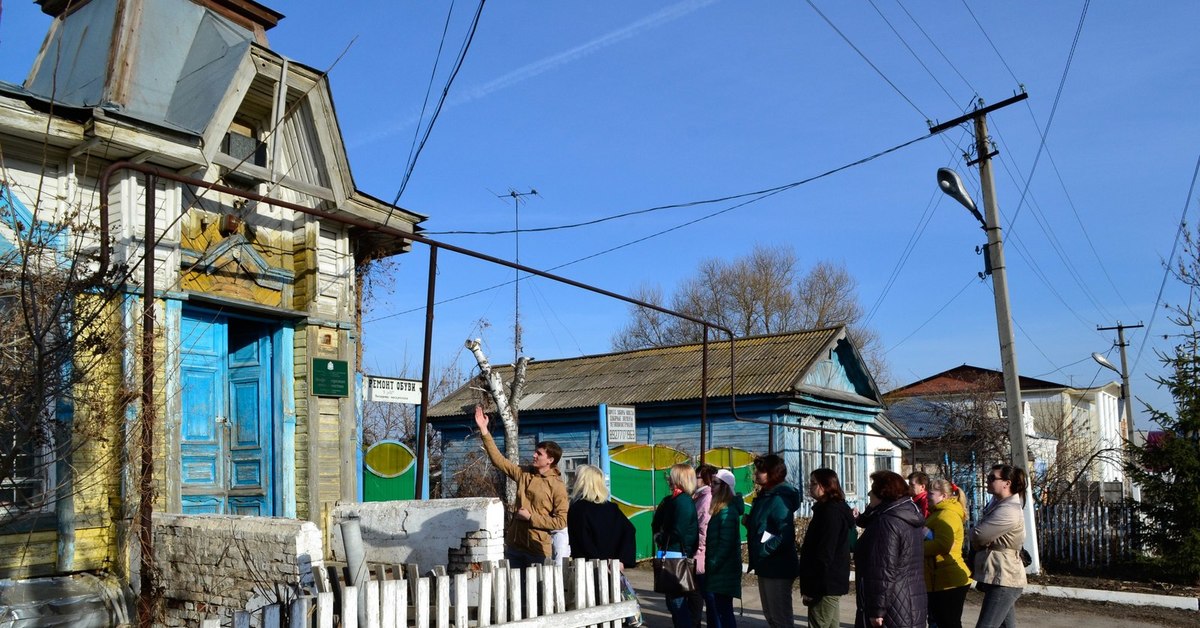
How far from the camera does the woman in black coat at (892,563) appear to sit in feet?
20.4

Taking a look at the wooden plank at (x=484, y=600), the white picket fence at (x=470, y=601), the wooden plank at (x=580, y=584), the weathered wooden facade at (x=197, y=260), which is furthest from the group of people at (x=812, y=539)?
the weathered wooden facade at (x=197, y=260)

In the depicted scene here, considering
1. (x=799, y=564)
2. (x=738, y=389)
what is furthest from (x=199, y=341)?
(x=738, y=389)

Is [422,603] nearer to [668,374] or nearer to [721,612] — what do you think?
[721,612]

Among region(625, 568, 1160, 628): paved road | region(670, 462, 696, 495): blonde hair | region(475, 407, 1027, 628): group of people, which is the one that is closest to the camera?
region(475, 407, 1027, 628): group of people

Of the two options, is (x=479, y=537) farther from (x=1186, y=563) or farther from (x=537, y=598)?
(x=1186, y=563)

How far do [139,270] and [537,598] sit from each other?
15.8 feet

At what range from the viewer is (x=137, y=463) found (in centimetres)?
823

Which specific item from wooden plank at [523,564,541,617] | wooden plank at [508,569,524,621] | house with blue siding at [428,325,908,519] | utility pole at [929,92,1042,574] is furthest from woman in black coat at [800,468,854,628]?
house with blue siding at [428,325,908,519]

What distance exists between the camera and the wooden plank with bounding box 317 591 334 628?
510 cm

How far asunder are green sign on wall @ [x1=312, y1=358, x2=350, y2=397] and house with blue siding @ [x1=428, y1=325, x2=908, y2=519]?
9.45m

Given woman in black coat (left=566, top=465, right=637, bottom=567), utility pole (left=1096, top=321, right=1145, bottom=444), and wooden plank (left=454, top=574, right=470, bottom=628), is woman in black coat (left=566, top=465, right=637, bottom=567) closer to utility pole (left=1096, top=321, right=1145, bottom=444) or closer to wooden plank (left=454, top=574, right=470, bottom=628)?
wooden plank (left=454, top=574, right=470, bottom=628)

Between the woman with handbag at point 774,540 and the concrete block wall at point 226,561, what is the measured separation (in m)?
3.08

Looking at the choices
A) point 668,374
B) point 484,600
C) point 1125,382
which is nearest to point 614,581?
point 484,600

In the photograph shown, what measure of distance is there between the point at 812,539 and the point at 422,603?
9.07 ft
